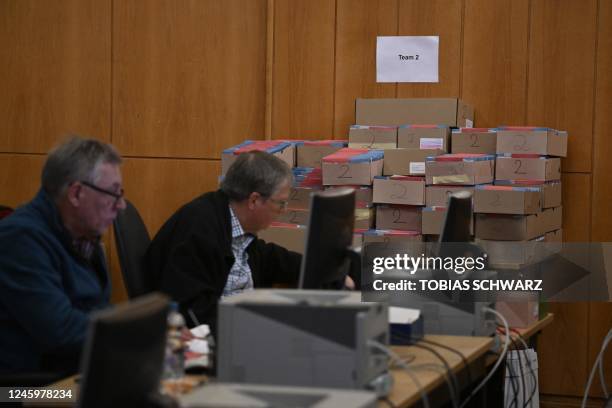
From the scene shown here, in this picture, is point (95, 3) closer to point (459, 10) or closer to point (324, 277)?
point (459, 10)

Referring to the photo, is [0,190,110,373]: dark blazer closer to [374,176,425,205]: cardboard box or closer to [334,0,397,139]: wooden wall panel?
[374,176,425,205]: cardboard box

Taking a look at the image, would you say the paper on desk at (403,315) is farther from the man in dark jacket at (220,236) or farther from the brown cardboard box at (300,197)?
the brown cardboard box at (300,197)

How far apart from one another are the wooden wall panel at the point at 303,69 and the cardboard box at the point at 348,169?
2.99ft

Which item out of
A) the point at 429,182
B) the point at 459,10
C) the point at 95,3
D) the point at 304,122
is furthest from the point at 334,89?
the point at 95,3

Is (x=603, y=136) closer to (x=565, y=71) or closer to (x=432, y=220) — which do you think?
(x=565, y=71)

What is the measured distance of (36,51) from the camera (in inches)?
219

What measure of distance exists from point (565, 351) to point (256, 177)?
2.35 metres

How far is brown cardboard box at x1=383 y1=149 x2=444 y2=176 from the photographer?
4.27m

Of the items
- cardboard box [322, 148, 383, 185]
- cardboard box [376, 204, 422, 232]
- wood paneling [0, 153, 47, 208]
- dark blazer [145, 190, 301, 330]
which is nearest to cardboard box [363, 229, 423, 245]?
cardboard box [376, 204, 422, 232]

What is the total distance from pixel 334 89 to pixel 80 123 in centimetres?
162

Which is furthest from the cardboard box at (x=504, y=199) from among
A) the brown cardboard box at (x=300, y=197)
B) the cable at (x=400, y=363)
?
the cable at (x=400, y=363)

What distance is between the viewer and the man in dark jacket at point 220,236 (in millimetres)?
3002

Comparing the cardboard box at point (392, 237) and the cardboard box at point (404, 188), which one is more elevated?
the cardboard box at point (404, 188)

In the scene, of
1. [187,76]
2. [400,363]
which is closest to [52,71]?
[187,76]
